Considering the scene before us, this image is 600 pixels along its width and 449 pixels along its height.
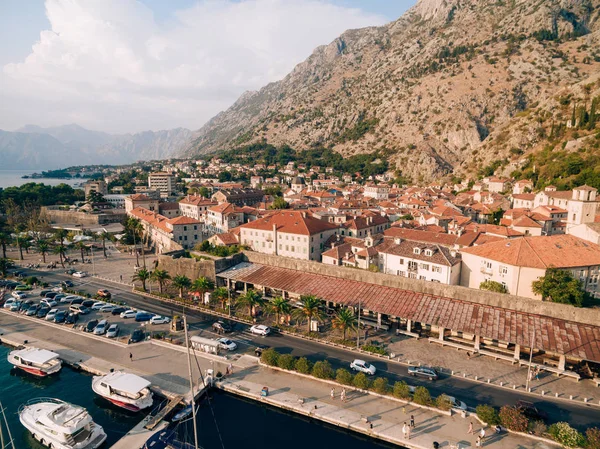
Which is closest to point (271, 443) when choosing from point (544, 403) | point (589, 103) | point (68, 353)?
point (544, 403)

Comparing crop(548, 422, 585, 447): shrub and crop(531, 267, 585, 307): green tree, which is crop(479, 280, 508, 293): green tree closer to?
crop(531, 267, 585, 307): green tree

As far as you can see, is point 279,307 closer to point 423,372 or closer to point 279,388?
point 279,388

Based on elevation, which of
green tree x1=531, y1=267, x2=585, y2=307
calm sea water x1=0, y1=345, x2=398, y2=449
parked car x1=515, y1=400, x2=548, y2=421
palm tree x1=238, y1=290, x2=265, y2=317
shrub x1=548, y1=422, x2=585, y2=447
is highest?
green tree x1=531, y1=267, x2=585, y2=307

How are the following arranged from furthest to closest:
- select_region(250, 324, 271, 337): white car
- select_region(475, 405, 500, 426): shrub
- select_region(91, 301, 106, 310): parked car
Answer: select_region(91, 301, 106, 310): parked car → select_region(250, 324, 271, 337): white car → select_region(475, 405, 500, 426): shrub

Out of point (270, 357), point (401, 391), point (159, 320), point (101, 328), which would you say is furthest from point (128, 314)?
point (401, 391)

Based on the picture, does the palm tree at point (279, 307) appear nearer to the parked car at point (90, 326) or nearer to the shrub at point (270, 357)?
the shrub at point (270, 357)

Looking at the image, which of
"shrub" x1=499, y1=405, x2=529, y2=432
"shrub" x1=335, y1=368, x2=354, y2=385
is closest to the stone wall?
"shrub" x1=499, y1=405, x2=529, y2=432
